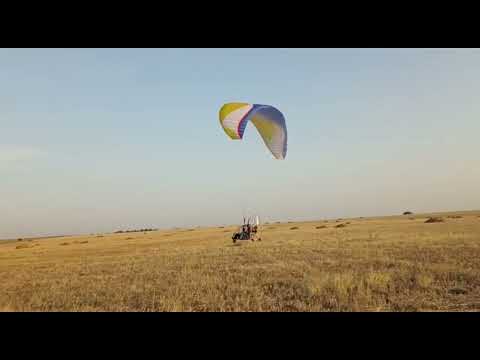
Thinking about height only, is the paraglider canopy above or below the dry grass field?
above

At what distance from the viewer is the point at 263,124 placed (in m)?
13.6

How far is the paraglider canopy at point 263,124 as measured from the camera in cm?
1277

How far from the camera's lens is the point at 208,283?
362 inches

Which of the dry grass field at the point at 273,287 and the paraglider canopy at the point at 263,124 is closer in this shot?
the dry grass field at the point at 273,287

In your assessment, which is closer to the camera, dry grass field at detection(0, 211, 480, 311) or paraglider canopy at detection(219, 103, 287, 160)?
dry grass field at detection(0, 211, 480, 311)

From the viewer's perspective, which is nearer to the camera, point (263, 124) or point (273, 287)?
point (273, 287)

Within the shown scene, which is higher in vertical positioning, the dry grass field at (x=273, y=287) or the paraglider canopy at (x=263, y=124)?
the paraglider canopy at (x=263, y=124)

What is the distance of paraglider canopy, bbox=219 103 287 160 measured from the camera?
41.9 ft

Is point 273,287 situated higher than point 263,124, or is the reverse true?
point 263,124
